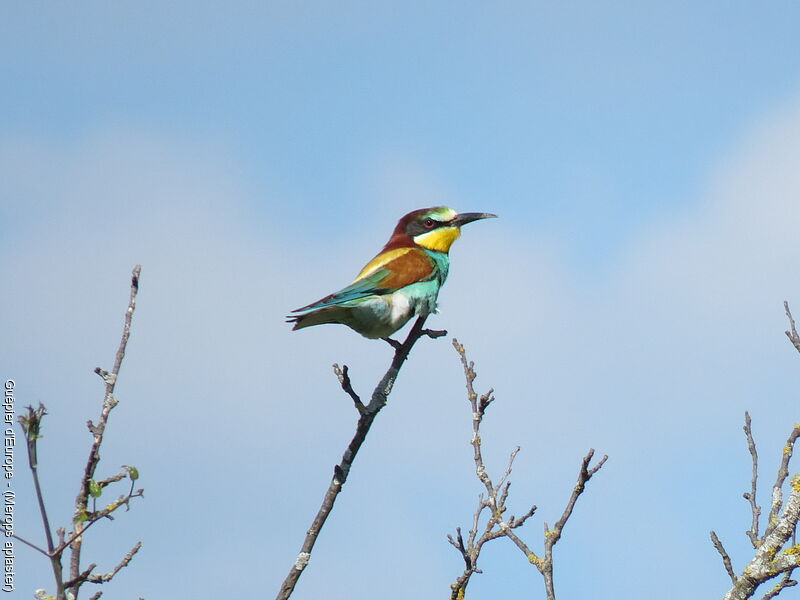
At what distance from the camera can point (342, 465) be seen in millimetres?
4094

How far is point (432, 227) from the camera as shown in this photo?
720 cm

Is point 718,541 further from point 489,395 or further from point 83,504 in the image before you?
point 83,504

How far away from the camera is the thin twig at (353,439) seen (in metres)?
3.66

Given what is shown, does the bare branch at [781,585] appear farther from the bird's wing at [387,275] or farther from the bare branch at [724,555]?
the bird's wing at [387,275]

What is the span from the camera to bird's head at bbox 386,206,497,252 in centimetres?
711

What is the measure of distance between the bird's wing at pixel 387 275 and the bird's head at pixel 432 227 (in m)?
0.35

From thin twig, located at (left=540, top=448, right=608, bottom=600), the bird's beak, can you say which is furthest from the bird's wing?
thin twig, located at (left=540, top=448, right=608, bottom=600)

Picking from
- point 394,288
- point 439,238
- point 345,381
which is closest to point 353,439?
point 345,381

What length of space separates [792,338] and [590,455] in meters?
1.13

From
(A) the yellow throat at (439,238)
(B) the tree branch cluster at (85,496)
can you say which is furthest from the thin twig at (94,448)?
(A) the yellow throat at (439,238)

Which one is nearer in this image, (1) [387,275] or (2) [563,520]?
(2) [563,520]

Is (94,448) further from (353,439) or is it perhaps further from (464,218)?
(464,218)

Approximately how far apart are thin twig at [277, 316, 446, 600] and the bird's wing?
38.1 inches

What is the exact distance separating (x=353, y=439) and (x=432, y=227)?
10.6ft
